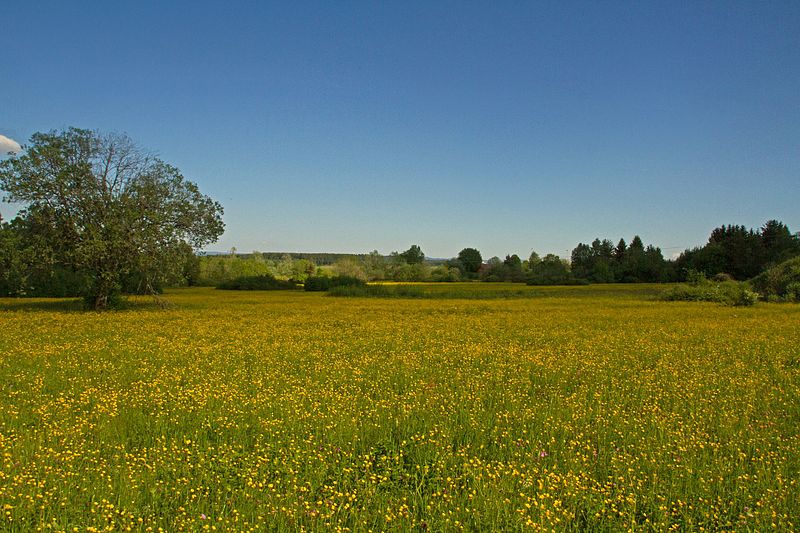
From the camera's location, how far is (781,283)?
2007 inches

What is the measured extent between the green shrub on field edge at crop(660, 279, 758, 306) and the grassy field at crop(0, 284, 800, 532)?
3668 cm

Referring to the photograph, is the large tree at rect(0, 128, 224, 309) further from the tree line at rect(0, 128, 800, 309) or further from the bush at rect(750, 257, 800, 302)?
the bush at rect(750, 257, 800, 302)

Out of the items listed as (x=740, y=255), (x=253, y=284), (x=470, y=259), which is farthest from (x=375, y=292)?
(x=740, y=255)

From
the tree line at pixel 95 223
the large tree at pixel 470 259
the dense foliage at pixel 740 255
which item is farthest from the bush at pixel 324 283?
the dense foliage at pixel 740 255

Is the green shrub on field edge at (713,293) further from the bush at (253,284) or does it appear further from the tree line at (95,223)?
the bush at (253,284)

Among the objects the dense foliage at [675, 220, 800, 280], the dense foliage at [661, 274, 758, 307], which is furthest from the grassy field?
the dense foliage at [675, 220, 800, 280]

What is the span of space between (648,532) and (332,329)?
1929 cm

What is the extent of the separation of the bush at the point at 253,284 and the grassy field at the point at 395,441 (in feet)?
201

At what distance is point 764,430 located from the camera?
26.3ft

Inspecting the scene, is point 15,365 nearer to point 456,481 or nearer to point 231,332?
point 231,332

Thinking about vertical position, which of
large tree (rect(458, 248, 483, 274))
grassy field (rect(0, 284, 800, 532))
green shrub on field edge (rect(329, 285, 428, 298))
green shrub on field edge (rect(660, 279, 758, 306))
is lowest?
grassy field (rect(0, 284, 800, 532))

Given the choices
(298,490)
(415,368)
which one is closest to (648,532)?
(298,490)

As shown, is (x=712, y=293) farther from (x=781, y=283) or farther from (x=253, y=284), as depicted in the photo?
(x=253, y=284)

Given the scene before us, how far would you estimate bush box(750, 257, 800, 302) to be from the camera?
48.4 metres
